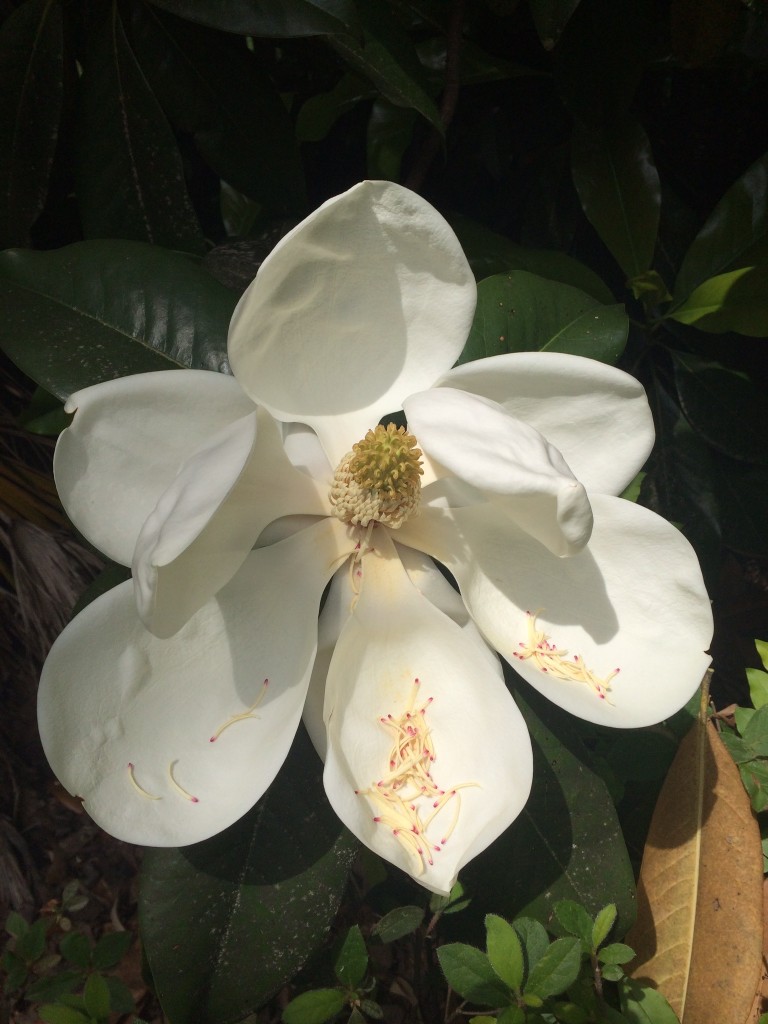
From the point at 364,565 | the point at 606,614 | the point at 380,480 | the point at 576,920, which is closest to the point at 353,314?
the point at 380,480

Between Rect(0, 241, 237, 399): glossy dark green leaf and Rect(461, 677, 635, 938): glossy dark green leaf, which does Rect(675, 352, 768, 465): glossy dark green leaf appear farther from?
Rect(0, 241, 237, 399): glossy dark green leaf

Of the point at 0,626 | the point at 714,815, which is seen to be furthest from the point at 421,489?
the point at 0,626

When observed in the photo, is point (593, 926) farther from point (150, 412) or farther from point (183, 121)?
point (183, 121)

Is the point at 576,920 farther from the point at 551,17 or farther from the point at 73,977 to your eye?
the point at 551,17

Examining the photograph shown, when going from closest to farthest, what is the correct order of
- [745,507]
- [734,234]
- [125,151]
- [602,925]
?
[602,925]
[125,151]
[734,234]
[745,507]

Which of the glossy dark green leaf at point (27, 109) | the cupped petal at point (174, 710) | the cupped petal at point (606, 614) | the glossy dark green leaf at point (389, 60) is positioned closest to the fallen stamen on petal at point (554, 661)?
the cupped petal at point (606, 614)

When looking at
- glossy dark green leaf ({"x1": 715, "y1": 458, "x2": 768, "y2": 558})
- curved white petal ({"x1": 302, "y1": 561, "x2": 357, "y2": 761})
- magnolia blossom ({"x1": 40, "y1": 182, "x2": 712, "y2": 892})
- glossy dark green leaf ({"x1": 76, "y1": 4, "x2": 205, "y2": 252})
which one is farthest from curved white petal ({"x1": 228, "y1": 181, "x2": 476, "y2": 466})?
glossy dark green leaf ({"x1": 715, "y1": 458, "x2": 768, "y2": 558})
